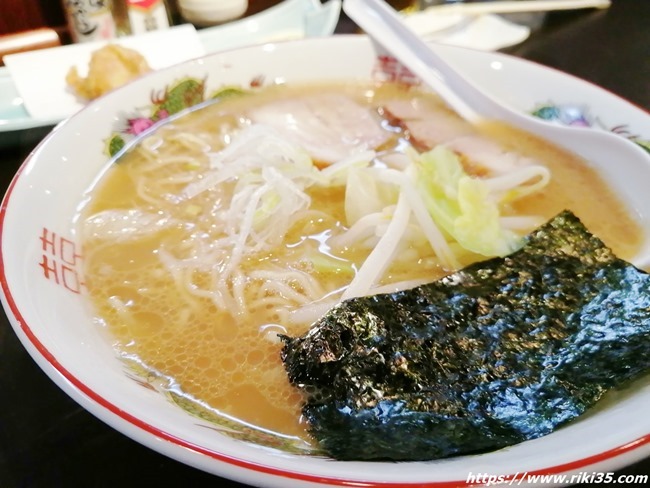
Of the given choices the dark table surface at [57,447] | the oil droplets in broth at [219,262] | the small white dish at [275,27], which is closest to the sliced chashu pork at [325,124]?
the oil droplets in broth at [219,262]

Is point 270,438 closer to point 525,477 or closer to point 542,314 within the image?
point 525,477

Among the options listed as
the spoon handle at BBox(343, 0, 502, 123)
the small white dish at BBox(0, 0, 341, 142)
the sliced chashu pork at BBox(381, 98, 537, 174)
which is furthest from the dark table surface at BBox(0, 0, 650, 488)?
the small white dish at BBox(0, 0, 341, 142)

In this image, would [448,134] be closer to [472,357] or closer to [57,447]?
[472,357]

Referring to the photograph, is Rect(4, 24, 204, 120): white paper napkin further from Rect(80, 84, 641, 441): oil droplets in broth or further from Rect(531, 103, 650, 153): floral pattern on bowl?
Rect(531, 103, 650, 153): floral pattern on bowl

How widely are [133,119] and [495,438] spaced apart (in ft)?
3.75

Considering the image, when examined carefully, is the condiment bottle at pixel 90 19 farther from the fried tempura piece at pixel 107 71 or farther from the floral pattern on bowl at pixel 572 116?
the floral pattern on bowl at pixel 572 116

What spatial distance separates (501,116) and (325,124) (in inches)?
18.7

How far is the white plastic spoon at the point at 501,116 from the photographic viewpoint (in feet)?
4.12

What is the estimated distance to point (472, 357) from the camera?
834 millimetres

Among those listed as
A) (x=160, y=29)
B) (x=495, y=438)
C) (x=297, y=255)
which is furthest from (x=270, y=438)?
(x=160, y=29)

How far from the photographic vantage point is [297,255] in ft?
3.77

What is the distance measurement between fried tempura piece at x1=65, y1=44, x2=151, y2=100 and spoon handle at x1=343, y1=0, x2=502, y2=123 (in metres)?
0.71

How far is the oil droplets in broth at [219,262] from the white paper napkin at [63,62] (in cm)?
47

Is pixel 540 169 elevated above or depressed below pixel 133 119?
below
